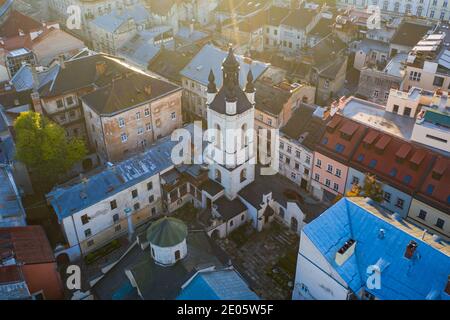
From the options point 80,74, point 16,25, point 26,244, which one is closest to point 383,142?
point 26,244

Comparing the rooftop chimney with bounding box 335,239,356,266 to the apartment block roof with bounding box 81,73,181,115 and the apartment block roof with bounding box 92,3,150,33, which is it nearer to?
the apartment block roof with bounding box 81,73,181,115

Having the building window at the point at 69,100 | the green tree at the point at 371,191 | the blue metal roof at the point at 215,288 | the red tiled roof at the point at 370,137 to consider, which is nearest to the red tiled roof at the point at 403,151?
the red tiled roof at the point at 370,137

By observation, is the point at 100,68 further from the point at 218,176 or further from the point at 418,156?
the point at 418,156

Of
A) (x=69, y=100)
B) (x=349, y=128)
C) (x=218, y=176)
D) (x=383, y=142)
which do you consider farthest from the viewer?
(x=69, y=100)

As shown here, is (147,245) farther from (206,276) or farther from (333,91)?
(333,91)
